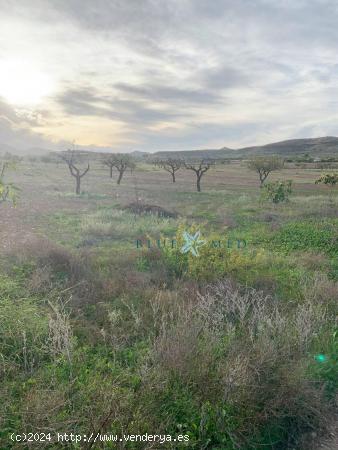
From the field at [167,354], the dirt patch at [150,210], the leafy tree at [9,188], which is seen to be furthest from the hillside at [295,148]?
the leafy tree at [9,188]

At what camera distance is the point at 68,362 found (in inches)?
170

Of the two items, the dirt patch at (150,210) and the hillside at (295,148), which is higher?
the hillside at (295,148)

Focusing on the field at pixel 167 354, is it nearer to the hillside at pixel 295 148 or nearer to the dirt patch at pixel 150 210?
the dirt patch at pixel 150 210

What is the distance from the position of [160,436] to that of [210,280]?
4.19m

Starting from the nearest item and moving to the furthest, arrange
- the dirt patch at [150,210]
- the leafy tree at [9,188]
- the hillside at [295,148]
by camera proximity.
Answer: the leafy tree at [9,188] → the dirt patch at [150,210] → the hillside at [295,148]

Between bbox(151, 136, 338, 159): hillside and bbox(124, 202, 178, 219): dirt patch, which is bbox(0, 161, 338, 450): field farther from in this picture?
bbox(151, 136, 338, 159): hillside

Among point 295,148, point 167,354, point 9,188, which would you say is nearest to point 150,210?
point 167,354

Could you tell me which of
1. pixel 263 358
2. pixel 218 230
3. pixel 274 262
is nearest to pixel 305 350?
pixel 263 358

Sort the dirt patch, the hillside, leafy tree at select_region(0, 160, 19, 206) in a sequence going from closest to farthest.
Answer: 1. leafy tree at select_region(0, 160, 19, 206)
2. the dirt patch
3. the hillside

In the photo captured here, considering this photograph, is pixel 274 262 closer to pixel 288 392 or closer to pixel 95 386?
pixel 288 392

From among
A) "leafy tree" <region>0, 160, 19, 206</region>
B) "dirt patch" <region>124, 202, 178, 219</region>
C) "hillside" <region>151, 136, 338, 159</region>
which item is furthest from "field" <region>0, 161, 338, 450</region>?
"hillside" <region>151, 136, 338, 159</region>

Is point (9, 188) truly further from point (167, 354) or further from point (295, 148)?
point (295, 148)

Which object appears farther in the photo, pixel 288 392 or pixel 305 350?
pixel 305 350

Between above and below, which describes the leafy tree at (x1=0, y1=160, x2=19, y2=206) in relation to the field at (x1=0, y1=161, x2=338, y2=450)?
above
